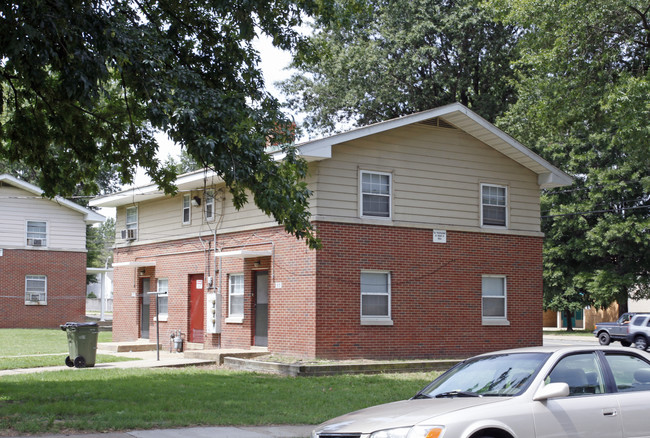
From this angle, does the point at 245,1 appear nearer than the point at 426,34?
Yes

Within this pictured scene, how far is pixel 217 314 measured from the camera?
23.2 meters

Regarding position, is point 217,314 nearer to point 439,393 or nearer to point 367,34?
point 439,393

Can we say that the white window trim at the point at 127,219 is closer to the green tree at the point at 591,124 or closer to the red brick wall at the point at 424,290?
the red brick wall at the point at 424,290

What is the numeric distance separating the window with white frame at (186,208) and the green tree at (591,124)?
12.1 metres

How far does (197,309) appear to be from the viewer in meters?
24.7

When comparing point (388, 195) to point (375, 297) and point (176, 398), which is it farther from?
point (176, 398)

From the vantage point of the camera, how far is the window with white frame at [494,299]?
22812 mm

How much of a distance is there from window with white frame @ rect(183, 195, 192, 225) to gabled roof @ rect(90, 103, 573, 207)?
2.11 ft

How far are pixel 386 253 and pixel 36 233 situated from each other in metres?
24.3

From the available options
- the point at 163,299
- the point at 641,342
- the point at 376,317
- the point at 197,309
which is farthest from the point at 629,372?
the point at 641,342

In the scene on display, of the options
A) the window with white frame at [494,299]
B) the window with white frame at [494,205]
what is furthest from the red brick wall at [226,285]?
the window with white frame at [494,205]

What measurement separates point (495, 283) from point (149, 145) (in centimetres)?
1229

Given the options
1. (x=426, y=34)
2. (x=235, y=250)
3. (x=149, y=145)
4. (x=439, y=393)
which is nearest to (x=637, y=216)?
(x=426, y=34)

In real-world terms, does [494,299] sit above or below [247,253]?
below
